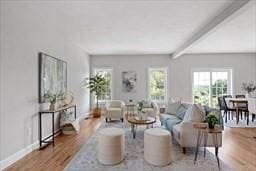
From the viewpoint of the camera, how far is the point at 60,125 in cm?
555

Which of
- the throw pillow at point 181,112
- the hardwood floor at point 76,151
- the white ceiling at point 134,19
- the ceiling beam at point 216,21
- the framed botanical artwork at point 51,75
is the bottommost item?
the hardwood floor at point 76,151

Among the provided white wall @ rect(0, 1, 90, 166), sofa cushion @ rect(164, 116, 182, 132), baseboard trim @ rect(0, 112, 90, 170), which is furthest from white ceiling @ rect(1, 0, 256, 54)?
baseboard trim @ rect(0, 112, 90, 170)

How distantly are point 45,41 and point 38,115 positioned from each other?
1.72 m

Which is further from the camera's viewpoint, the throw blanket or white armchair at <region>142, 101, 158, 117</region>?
white armchair at <region>142, 101, 158, 117</region>

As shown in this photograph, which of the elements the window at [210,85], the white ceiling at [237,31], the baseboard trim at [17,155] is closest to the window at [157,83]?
the window at [210,85]

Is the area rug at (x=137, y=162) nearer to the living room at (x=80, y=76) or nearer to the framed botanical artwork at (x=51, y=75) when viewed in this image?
the living room at (x=80, y=76)

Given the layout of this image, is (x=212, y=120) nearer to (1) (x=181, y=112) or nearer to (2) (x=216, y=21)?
(1) (x=181, y=112)

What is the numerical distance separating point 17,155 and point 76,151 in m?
1.04

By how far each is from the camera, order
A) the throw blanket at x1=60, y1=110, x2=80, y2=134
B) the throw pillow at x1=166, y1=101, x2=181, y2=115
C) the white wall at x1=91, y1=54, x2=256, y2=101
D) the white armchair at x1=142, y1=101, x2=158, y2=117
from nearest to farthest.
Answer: the throw blanket at x1=60, y1=110, x2=80, y2=134
the throw pillow at x1=166, y1=101, x2=181, y2=115
the white armchair at x1=142, y1=101, x2=158, y2=117
the white wall at x1=91, y1=54, x2=256, y2=101

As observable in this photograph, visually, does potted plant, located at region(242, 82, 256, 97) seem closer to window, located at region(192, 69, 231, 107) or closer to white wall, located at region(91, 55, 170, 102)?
window, located at region(192, 69, 231, 107)

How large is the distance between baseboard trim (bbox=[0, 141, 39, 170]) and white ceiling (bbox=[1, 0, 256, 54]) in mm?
2520

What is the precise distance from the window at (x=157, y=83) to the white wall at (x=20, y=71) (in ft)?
18.2

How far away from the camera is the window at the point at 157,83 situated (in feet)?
31.8

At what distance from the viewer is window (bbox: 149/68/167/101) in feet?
31.8
